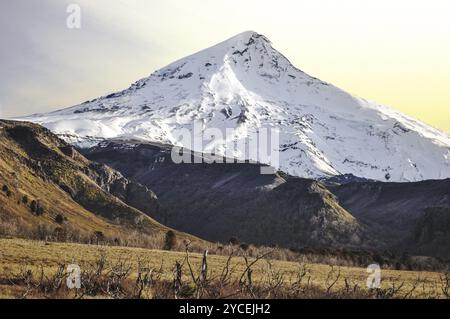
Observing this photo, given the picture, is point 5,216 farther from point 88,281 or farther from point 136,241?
point 88,281

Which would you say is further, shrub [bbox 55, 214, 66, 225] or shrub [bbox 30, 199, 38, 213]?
shrub [bbox 30, 199, 38, 213]

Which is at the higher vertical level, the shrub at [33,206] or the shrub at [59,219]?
the shrub at [33,206]

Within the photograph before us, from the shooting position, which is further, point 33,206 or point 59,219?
point 33,206

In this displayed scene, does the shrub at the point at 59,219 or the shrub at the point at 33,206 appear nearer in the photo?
the shrub at the point at 59,219

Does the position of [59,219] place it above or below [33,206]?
below

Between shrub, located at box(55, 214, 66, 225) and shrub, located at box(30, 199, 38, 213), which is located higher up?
shrub, located at box(30, 199, 38, 213)
